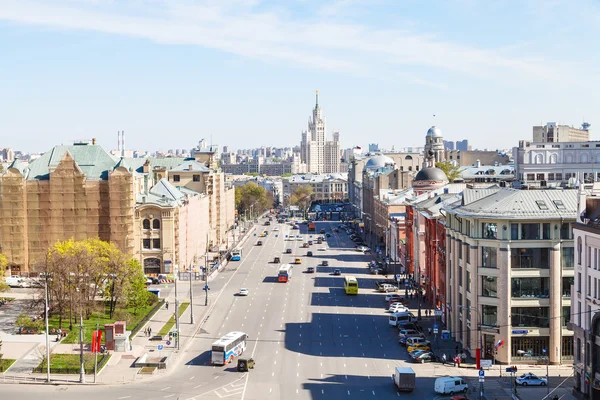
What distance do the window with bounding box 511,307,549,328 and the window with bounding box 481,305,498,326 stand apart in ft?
4.85

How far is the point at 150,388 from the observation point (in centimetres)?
6206

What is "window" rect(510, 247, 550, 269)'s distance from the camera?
2756 inches

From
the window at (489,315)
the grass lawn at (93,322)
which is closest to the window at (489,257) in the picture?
the window at (489,315)

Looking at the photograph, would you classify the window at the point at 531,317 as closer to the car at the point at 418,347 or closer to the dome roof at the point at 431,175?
the car at the point at 418,347

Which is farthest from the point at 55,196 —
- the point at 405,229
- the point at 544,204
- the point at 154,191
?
the point at 544,204

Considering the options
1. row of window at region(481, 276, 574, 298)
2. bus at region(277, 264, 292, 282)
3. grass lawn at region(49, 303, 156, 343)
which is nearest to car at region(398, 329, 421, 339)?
row of window at region(481, 276, 574, 298)

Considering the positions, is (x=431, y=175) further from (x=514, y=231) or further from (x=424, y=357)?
(x=424, y=357)

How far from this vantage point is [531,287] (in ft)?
230

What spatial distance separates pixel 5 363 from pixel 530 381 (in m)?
42.2

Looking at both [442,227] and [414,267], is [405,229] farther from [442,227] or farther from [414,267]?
[442,227]

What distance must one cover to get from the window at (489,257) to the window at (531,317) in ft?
14.1

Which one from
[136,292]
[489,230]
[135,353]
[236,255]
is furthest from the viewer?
[236,255]

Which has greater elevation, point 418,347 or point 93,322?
point 418,347

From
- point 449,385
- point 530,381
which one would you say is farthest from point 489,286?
point 449,385
